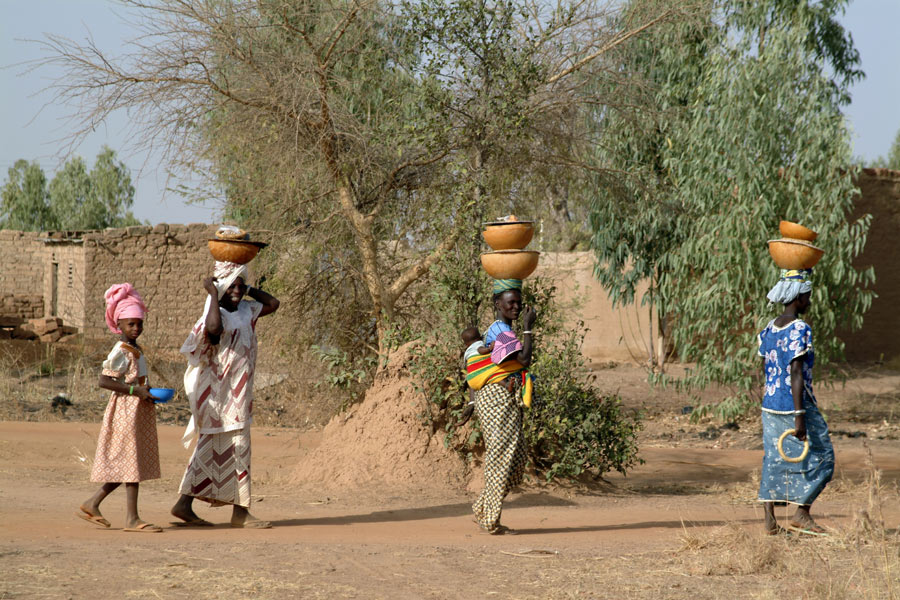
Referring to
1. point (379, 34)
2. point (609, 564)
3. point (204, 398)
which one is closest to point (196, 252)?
point (379, 34)

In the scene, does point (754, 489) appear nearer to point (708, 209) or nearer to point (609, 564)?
point (609, 564)

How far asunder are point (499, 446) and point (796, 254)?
221 centimetres

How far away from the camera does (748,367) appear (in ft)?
40.2

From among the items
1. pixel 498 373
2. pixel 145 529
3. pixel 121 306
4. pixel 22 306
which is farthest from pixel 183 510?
pixel 22 306

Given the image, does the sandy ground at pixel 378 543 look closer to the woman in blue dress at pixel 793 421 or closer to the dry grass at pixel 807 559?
the dry grass at pixel 807 559

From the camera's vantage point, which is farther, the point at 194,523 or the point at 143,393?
the point at 194,523

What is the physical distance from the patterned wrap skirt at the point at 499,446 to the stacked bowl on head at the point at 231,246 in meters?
1.79

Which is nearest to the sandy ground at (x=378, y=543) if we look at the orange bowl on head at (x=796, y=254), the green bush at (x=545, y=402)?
the green bush at (x=545, y=402)

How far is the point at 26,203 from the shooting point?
3953 cm

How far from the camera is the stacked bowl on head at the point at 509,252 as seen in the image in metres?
6.26

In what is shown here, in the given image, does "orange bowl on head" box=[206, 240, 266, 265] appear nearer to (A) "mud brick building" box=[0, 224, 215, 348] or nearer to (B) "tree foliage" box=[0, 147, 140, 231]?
(A) "mud brick building" box=[0, 224, 215, 348]

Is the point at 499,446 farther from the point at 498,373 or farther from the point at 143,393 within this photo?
the point at 143,393

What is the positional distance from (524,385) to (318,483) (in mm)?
2958

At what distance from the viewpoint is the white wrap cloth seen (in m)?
5.97
